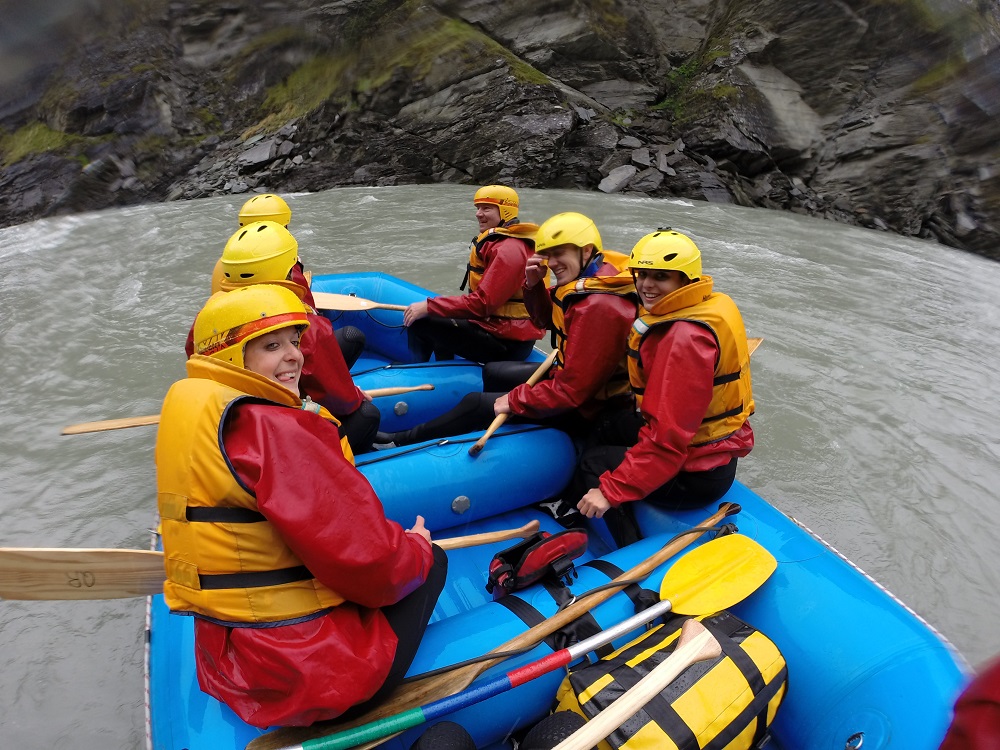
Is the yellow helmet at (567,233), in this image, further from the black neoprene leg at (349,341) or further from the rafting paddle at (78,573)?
the rafting paddle at (78,573)

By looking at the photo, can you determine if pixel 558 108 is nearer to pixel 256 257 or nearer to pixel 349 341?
pixel 349 341

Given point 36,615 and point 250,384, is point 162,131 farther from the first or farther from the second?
point 250,384

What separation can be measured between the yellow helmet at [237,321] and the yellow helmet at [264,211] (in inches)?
92.6

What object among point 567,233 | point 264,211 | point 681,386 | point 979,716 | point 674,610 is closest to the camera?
point 979,716

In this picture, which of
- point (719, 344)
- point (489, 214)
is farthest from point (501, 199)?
point (719, 344)

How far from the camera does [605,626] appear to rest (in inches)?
82.6

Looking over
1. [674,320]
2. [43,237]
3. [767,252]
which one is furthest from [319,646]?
→ [43,237]

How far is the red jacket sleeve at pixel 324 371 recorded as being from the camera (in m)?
Result: 2.74

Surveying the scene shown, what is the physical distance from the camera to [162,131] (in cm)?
1731

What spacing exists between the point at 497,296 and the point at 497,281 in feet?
0.33

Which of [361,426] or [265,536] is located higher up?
[265,536]

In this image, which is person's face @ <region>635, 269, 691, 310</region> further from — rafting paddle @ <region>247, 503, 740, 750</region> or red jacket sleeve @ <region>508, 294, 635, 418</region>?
rafting paddle @ <region>247, 503, 740, 750</region>

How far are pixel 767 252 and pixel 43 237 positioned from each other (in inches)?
541

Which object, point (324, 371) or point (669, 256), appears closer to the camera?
point (669, 256)
